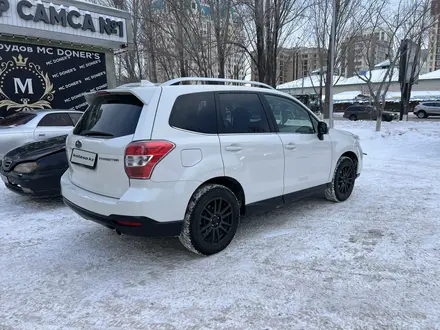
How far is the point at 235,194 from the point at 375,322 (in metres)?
1.78

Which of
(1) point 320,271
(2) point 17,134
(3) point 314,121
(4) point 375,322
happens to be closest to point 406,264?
(1) point 320,271

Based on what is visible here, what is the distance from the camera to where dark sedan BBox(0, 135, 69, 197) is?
481 centimetres

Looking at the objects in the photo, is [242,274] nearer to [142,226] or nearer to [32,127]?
[142,226]

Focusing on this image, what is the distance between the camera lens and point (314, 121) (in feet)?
15.4

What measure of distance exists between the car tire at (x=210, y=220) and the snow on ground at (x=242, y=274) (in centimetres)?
15

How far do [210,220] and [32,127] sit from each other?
5.51m

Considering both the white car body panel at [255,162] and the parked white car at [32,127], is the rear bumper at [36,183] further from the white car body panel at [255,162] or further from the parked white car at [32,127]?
the white car body panel at [255,162]

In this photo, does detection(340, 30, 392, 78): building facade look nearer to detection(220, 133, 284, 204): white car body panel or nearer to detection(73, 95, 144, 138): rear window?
detection(220, 133, 284, 204): white car body panel

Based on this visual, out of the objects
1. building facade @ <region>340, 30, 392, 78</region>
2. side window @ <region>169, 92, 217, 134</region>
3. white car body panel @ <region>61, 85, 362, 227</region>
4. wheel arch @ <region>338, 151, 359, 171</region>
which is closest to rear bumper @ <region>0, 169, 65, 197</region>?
white car body panel @ <region>61, 85, 362, 227</region>

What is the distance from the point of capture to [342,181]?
526cm

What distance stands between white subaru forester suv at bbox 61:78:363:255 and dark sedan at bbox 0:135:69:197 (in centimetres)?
129

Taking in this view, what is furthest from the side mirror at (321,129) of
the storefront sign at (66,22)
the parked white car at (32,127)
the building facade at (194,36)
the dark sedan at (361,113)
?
the dark sedan at (361,113)

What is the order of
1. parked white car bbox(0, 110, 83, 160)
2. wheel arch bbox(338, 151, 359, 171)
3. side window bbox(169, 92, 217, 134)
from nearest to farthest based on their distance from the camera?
side window bbox(169, 92, 217, 134) → wheel arch bbox(338, 151, 359, 171) → parked white car bbox(0, 110, 83, 160)

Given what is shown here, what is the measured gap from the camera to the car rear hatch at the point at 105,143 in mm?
3041
